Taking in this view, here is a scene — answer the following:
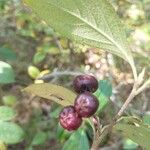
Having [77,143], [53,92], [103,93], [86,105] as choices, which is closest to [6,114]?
[77,143]

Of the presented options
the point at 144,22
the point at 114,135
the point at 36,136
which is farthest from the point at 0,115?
the point at 144,22

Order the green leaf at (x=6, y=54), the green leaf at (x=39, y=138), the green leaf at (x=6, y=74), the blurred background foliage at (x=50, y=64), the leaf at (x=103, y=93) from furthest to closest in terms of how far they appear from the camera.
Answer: the green leaf at (x=39, y=138) → the blurred background foliage at (x=50, y=64) → the green leaf at (x=6, y=54) → the green leaf at (x=6, y=74) → the leaf at (x=103, y=93)

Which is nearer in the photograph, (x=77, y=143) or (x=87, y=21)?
(x=87, y=21)

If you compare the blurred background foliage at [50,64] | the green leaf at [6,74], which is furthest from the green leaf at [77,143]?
the blurred background foliage at [50,64]

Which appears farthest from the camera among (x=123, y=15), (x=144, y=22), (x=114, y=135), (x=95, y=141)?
(x=144, y=22)

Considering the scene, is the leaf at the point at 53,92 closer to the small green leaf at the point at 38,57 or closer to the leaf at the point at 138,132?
Result: the leaf at the point at 138,132

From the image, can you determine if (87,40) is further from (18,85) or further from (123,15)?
(18,85)

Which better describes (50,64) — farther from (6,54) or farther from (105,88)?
(105,88)
